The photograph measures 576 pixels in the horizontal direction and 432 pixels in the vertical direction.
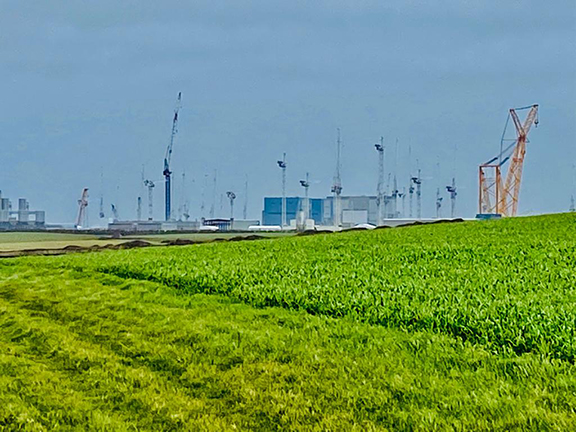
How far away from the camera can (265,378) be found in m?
7.04

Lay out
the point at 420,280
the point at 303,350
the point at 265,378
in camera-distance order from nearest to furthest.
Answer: the point at 265,378 < the point at 303,350 < the point at 420,280

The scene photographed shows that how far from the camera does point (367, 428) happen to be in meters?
5.60

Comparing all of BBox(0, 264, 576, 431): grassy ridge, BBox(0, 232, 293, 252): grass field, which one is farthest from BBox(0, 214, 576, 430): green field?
BBox(0, 232, 293, 252): grass field

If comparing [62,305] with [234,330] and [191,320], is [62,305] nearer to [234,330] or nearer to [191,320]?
[191,320]

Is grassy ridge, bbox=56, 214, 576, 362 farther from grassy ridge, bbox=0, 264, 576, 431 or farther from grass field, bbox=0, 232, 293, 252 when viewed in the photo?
grass field, bbox=0, 232, 293, 252

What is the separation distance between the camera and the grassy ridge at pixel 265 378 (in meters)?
5.77

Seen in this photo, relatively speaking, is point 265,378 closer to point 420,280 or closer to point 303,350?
point 303,350

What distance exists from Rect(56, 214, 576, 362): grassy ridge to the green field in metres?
0.04

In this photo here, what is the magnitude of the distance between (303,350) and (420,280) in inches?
179

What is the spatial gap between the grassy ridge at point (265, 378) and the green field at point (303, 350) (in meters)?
0.02

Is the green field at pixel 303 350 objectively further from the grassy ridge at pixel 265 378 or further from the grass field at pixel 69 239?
the grass field at pixel 69 239

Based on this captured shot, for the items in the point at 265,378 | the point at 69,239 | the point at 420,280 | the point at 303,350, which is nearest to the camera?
the point at 265,378

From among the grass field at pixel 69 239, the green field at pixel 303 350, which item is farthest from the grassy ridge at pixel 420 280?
the grass field at pixel 69 239

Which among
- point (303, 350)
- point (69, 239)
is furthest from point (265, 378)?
point (69, 239)
